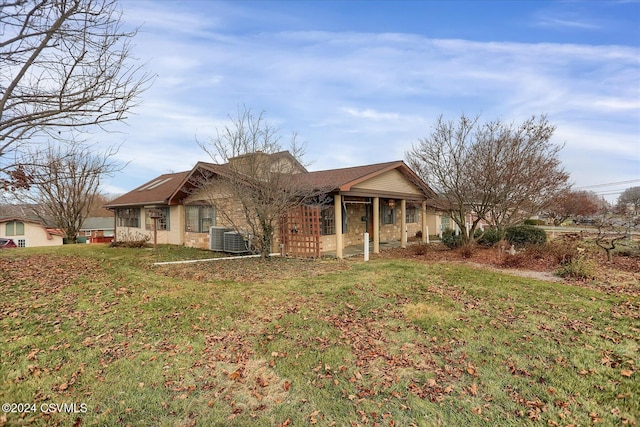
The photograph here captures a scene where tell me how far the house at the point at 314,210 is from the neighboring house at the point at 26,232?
77.8 ft

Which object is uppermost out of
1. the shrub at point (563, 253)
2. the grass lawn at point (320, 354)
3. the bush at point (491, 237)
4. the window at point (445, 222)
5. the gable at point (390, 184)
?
the gable at point (390, 184)

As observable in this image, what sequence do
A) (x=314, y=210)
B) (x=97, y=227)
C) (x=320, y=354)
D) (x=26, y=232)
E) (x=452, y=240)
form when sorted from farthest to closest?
(x=97, y=227) → (x=26, y=232) → (x=452, y=240) → (x=314, y=210) → (x=320, y=354)

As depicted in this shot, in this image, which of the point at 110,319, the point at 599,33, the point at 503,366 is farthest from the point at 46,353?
the point at 599,33

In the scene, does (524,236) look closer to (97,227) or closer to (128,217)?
(128,217)

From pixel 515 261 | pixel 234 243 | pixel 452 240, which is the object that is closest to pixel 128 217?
pixel 234 243

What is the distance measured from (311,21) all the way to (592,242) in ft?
44.9

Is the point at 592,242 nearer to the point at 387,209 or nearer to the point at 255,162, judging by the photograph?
the point at 387,209

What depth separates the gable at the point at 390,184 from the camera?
43.3 feet

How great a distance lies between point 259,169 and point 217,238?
486 cm

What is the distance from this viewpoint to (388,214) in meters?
17.6

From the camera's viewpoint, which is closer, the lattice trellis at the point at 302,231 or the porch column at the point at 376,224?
the lattice trellis at the point at 302,231

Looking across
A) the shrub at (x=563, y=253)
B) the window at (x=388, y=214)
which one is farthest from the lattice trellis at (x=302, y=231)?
the shrub at (x=563, y=253)

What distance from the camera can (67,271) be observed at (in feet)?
30.0

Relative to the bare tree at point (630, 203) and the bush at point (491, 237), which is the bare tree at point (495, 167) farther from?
the bare tree at point (630, 203)
